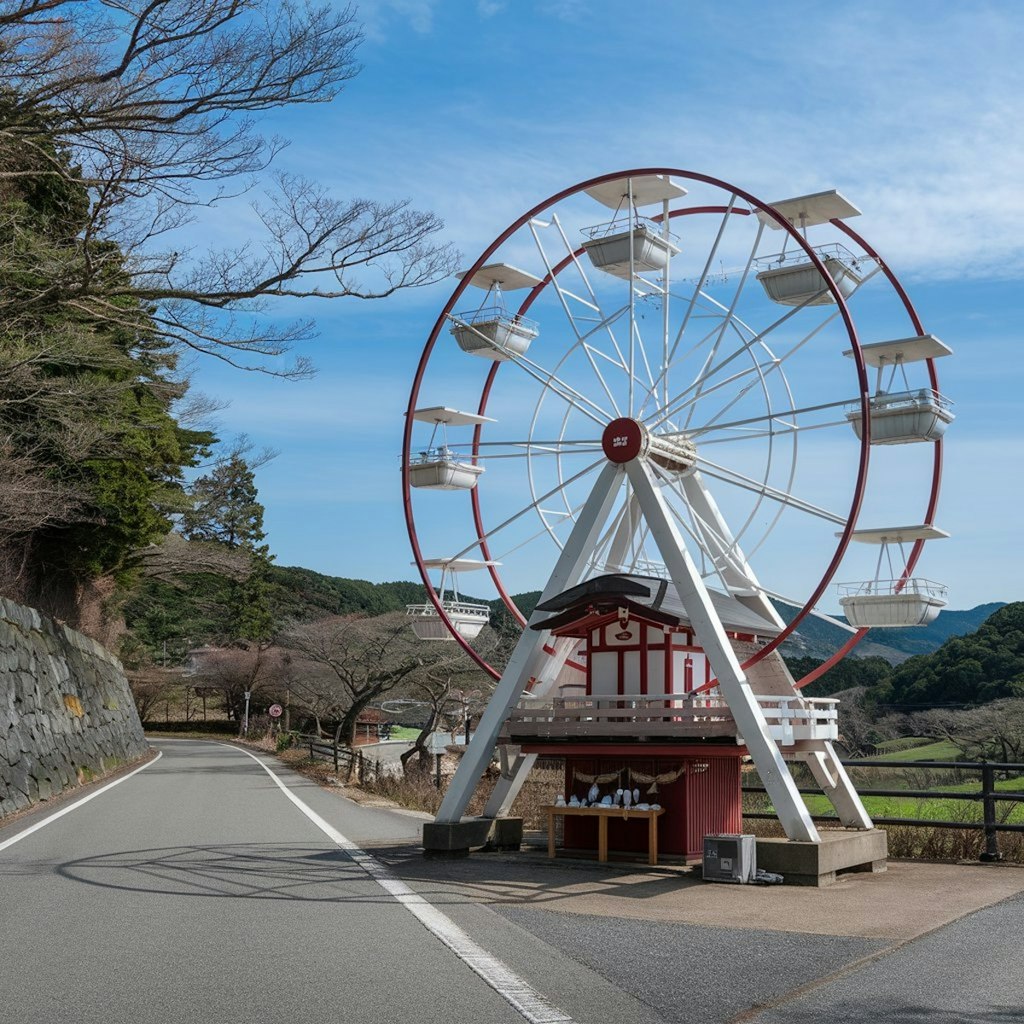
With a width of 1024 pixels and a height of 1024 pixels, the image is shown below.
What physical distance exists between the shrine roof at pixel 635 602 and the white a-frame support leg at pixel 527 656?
329 millimetres

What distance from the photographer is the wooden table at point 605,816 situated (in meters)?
13.5

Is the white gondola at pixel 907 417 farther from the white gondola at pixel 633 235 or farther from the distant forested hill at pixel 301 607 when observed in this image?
the distant forested hill at pixel 301 607

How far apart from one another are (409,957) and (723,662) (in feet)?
21.9

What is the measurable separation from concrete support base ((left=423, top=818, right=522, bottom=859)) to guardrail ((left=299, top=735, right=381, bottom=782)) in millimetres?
16202

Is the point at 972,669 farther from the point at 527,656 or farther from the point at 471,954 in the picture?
the point at 471,954

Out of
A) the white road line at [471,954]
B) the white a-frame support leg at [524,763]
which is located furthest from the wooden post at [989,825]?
the white road line at [471,954]

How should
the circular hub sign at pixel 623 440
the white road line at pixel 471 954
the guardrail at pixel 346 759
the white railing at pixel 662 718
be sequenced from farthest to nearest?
the guardrail at pixel 346 759 → the circular hub sign at pixel 623 440 → the white railing at pixel 662 718 → the white road line at pixel 471 954

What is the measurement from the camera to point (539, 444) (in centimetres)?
1716

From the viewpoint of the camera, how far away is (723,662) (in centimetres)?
1318

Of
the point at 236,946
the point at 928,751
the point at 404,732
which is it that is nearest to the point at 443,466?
the point at 236,946

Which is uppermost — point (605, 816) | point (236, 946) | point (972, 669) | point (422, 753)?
point (972, 669)

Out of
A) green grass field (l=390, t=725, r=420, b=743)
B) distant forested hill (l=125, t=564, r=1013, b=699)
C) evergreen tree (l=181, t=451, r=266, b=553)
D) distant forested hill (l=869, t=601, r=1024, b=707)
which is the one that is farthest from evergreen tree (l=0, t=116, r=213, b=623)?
distant forested hill (l=869, t=601, r=1024, b=707)

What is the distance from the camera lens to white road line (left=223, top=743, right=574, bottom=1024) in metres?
5.98

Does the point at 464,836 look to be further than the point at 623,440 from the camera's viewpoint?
No
